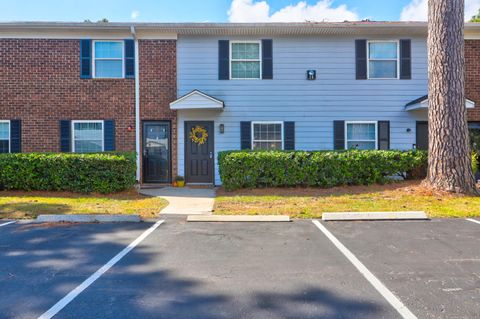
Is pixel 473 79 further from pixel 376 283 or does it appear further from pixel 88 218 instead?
pixel 88 218

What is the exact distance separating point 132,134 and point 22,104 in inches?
149

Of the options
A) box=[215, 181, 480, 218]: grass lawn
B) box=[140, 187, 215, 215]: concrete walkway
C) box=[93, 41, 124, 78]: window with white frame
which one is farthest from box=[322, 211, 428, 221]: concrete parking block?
box=[93, 41, 124, 78]: window with white frame

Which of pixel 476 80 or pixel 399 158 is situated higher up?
pixel 476 80

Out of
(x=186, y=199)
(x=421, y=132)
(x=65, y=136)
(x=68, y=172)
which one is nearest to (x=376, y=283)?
(x=186, y=199)

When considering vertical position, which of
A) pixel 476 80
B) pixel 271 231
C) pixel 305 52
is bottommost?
pixel 271 231

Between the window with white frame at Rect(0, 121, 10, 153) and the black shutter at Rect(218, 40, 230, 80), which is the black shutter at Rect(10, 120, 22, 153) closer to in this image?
the window with white frame at Rect(0, 121, 10, 153)

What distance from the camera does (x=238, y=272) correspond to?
393 cm

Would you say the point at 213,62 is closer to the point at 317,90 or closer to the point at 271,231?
the point at 317,90

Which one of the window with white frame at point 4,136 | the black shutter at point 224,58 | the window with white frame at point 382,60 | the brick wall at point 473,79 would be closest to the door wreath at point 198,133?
the black shutter at point 224,58

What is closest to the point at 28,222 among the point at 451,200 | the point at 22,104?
the point at 22,104

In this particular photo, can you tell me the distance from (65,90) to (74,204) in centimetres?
552

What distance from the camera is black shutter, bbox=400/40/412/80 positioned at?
12117 mm

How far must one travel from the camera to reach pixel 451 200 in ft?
26.4

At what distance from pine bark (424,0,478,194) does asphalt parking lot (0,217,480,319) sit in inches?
118
